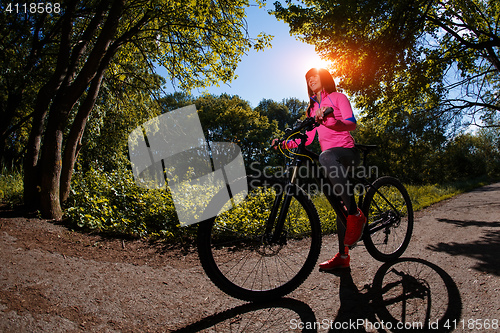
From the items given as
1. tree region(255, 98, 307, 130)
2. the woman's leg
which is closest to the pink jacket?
the woman's leg

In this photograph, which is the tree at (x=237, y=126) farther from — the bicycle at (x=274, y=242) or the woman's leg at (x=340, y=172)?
the bicycle at (x=274, y=242)

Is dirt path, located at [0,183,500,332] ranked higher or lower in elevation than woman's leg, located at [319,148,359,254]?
lower

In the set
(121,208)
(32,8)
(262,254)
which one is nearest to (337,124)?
(262,254)

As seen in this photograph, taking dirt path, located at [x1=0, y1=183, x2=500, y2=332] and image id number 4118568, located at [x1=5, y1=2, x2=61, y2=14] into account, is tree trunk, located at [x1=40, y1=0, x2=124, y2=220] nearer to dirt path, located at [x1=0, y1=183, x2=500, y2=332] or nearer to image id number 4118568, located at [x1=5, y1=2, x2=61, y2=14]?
dirt path, located at [x1=0, y1=183, x2=500, y2=332]

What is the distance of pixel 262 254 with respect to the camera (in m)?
2.40

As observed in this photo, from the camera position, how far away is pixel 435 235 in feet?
13.4

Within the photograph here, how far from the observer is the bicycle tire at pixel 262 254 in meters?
2.13

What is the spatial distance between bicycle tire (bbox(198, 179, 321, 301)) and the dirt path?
0.14 meters

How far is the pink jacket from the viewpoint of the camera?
2.52 meters

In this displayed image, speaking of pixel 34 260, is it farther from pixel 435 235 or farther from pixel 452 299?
pixel 435 235

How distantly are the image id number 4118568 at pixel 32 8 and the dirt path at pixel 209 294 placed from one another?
18.5 ft

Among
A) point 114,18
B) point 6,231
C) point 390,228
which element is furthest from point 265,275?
point 114,18

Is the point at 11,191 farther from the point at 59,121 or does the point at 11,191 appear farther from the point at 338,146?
the point at 338,146

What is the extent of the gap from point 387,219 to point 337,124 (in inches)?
58.1
